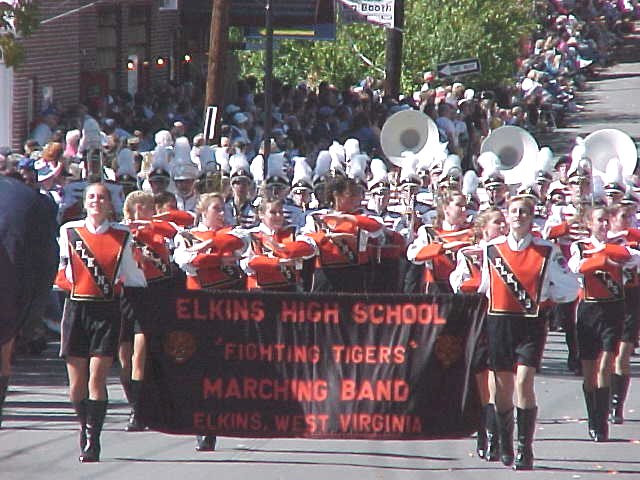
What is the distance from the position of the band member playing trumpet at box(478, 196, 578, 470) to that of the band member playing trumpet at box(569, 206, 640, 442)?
4.05ft

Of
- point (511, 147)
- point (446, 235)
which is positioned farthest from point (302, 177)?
point (511, 147)

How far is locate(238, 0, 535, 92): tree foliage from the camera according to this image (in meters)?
37.4

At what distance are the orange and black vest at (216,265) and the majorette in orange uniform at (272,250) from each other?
0.15m

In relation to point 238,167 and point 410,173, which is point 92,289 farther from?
point 410,173

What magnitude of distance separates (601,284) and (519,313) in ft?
5.00

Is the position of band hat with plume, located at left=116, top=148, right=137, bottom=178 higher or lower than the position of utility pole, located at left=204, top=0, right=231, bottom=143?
lower

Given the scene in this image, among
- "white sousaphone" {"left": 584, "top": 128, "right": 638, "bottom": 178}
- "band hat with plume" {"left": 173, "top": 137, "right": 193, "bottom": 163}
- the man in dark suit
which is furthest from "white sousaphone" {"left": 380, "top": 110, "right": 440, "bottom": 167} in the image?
the man in dark suit

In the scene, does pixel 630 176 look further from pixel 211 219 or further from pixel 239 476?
pixel 239 476

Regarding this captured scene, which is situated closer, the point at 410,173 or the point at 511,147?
the point at 410,173

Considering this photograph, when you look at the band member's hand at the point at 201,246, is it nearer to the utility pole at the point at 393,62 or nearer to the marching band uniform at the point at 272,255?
the marching band uniform at the point at 272,255

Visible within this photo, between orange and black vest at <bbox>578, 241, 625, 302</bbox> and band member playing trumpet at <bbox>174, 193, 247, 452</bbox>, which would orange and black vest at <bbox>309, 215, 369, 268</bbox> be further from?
orange and black vest at <bbox>578, 241, 625, 302</bbox>

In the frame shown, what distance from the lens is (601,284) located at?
468 inches

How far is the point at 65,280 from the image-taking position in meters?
10.8

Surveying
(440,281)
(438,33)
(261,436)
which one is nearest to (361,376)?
(261,436)
